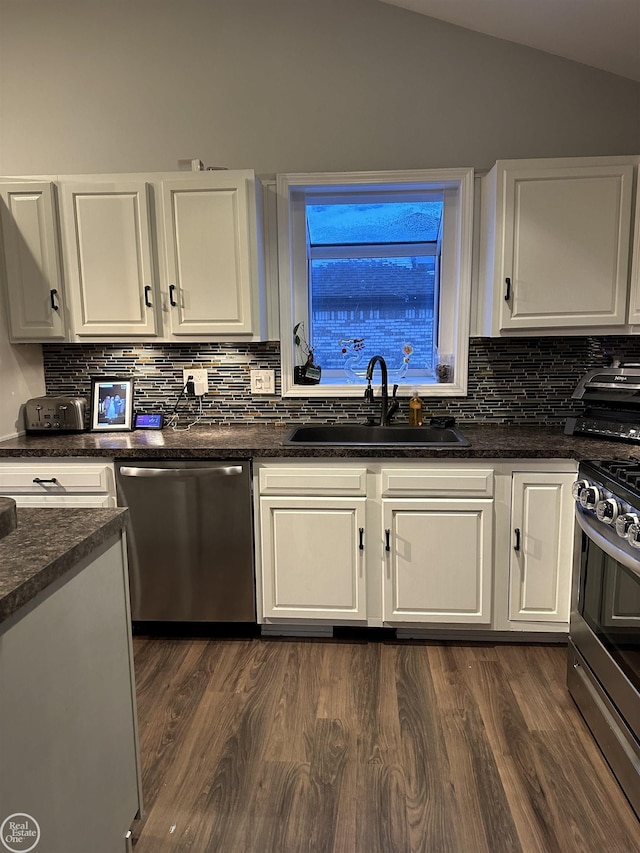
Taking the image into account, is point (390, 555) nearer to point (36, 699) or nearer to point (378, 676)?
point (378, 676)

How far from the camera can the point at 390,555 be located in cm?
234

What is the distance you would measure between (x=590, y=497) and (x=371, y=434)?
3.86ft

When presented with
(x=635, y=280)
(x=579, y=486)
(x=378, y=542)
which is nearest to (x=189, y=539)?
(x=378, y=542)

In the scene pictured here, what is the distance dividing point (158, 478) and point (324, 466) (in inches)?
28.4

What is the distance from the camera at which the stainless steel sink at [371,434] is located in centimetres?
263

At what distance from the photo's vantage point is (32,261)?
2541 millimetres

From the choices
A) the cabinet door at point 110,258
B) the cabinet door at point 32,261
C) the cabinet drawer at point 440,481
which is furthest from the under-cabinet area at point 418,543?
the cabinet door at point 32,261

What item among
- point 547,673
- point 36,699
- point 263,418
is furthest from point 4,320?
point 547,673

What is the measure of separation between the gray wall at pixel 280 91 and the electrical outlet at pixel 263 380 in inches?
39.3

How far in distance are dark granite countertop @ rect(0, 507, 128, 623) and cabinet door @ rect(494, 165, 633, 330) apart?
6.39 feet

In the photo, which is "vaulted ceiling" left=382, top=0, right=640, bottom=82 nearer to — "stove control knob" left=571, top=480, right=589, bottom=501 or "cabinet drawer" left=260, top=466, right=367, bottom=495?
"stove control knob" left=571, top=480, right=589, bottom=501

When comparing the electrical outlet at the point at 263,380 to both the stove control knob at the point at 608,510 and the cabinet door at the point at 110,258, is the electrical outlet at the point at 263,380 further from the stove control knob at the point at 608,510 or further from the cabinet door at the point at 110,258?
the stove control knob at the point at 608,510
